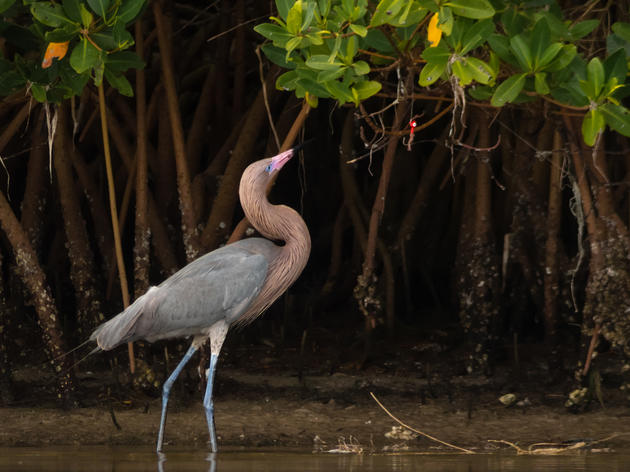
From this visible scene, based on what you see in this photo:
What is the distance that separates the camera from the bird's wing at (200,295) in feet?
18.5

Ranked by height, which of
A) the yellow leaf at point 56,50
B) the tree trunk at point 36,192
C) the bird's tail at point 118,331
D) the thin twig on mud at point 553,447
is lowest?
the thin twig on mud at point 553,447

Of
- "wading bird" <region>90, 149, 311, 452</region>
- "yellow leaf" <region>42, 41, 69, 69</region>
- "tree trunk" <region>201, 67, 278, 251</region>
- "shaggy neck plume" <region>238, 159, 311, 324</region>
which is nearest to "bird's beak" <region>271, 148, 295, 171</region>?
"wading bird" <region>90, 149, 311, 452</region>

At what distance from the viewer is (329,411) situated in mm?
6078

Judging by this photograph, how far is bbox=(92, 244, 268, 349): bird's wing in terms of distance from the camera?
5.65 meters

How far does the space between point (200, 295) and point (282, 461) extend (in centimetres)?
114

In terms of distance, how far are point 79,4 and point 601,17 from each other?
2631 mm

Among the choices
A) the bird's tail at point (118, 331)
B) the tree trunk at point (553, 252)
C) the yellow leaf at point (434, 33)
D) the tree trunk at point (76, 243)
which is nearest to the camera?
the yellow leaf at point (434, 33)

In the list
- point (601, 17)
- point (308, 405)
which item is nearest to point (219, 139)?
point (308, 405)

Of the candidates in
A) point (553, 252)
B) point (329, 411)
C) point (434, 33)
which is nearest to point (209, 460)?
point (329, 411)

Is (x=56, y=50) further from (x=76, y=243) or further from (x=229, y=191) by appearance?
(x=76, y=243)

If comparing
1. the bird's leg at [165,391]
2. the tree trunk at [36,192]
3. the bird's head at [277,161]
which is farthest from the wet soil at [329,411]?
the bird's head at [277,161]

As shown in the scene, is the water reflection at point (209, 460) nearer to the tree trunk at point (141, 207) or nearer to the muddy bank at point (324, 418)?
the muddy bank at point (324, 418)

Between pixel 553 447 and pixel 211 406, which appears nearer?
pixel 553 447

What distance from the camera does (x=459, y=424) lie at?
→ 5.82 m
